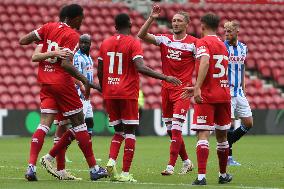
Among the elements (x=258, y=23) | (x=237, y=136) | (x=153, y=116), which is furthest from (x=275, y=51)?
(x=237, y=136)

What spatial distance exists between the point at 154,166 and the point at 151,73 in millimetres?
3608

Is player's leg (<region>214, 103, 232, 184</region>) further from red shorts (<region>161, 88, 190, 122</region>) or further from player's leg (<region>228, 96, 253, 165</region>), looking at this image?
player's leg (<region>228, 96, 253, 165</region>)

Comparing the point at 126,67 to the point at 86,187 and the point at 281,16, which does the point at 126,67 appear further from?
the point at 281,16

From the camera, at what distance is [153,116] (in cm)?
2739

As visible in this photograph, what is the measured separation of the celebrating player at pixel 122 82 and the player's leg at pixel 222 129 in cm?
116

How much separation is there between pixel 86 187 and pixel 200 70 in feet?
6.96

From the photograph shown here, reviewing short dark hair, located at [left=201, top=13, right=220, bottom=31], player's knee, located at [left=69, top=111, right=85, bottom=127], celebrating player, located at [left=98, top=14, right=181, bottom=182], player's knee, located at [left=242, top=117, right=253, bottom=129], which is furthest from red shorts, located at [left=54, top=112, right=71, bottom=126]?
player's knee, located at [left=242, top=117, right=253, bottom=129]

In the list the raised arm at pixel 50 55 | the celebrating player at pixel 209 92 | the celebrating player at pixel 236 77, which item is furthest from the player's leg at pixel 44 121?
the celebrating player at pixel 236 77

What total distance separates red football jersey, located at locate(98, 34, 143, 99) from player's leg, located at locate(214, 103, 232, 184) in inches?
48.1

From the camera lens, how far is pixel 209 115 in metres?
11.8

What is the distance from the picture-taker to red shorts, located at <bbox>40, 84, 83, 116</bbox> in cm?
1211

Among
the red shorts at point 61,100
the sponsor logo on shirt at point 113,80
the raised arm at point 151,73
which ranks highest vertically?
the raised arm at point 151,73

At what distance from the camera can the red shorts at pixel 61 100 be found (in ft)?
39.7

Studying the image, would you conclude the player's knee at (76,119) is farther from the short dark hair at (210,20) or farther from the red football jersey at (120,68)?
the short dark hair at (210,20)
